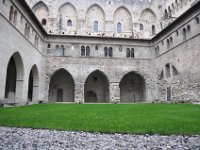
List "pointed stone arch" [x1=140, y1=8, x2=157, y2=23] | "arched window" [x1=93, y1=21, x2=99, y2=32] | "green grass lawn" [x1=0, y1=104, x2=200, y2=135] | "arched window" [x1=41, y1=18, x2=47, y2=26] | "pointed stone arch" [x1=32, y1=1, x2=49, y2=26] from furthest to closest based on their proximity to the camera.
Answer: "pointed stone arch" [x1=140, y1=8, x2=157, y2=23] < "arched window" [x1=93, y1=21, x2=99, y2=32] < "arched window" [x1=41, y1=18, x2=47, y2=26] < "pointed stone arch" [x1=32, y1=1, x2=49, y2=26] < "green grass lawn" [x1=0, y1=104, x2=200, y2=135]

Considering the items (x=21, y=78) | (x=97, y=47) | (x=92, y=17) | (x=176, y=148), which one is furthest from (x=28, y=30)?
(x=176, y=148)

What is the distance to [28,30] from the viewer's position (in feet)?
70.5

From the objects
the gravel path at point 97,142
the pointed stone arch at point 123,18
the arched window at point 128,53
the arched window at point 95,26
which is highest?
A: the pointed stone arch at point 123,18

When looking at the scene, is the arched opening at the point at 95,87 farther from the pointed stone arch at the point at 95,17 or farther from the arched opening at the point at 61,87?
the pointed stone arch at the point at 95,17

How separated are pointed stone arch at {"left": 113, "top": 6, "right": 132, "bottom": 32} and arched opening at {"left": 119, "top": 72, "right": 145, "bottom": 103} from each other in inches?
312

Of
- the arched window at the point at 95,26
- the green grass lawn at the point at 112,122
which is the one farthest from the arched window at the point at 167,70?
the green grass lawn at the point at 112,122

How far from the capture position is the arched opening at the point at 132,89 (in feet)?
100

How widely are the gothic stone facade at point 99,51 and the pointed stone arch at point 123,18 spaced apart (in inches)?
6.0

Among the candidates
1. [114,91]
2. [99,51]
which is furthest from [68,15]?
[114,91]

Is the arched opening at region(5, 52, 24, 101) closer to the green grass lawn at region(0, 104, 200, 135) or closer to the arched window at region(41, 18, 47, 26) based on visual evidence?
the green grass lawn at region(0, 104, 200, 135)

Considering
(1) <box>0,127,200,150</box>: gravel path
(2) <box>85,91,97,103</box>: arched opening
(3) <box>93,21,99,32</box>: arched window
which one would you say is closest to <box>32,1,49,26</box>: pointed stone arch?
(3) <box>93,21,99,32</box>: arched window

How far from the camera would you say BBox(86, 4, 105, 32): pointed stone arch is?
3334 centimetres

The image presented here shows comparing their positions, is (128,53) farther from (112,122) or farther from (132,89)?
(112,122)

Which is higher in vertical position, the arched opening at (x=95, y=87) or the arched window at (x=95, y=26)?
the arched window at (x=95, y=26)
